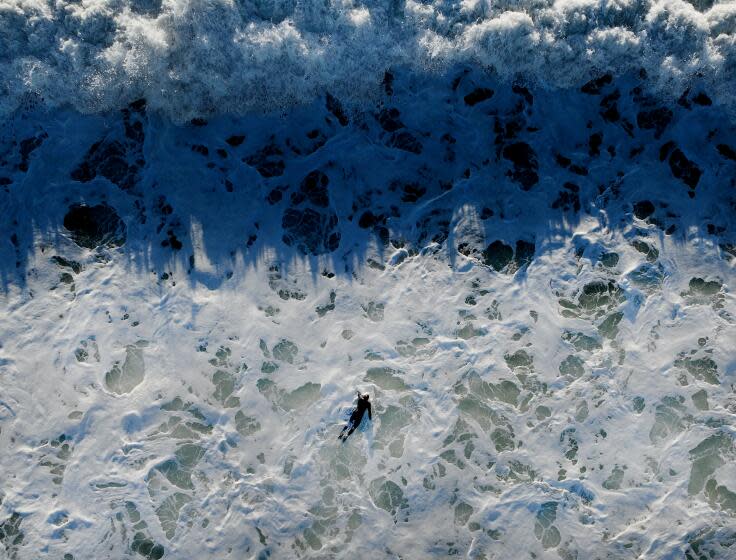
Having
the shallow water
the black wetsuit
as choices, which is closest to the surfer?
the black wetsuit

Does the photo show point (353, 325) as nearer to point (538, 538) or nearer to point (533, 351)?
point (533, 351)

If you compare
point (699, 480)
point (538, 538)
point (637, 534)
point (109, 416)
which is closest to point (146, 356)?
point (109, 416)

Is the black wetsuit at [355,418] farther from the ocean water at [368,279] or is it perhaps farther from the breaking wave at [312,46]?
the breaking wave at [312,46]

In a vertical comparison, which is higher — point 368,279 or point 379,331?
point 368,279

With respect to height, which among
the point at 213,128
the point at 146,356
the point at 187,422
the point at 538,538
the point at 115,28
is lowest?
the point at 538,538

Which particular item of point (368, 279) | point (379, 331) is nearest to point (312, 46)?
point (368, 279)

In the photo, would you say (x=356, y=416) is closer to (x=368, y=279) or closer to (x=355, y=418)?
(x=355, y=418)

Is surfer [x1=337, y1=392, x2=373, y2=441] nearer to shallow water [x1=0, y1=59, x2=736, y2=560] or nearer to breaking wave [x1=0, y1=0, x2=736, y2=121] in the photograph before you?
shallow water [x1=0, y1=59, x2=736, y2=560]
